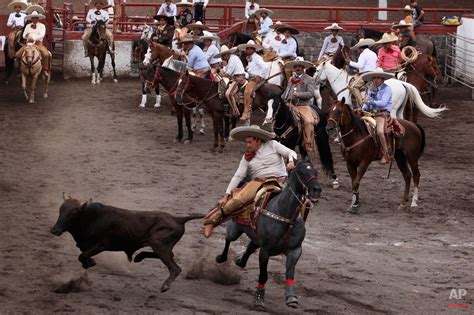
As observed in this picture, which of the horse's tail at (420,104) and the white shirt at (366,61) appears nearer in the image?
the horse's tail at (420,104)

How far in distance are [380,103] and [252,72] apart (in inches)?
232

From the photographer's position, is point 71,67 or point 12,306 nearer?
point 12,306

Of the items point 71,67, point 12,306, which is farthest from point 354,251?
point 71,67

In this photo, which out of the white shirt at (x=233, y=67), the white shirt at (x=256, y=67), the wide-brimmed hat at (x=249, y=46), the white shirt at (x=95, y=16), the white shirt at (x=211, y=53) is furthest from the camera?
the white shirt at (x=95, y=16)

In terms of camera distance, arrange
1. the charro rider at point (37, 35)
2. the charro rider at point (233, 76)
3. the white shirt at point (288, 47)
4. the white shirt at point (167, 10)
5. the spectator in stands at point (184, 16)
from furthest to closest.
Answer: the white shirt at point (167, 10) < the spectator in stands at point (184, 16) < the charro rider at point (37, 35) < the white shirt at point (288, 47) < the charro rider at point (233, 76)

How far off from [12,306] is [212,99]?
40.3 feet

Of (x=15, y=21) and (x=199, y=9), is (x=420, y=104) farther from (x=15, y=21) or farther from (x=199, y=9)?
(x=15, y=21)

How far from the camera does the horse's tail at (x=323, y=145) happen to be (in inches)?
818

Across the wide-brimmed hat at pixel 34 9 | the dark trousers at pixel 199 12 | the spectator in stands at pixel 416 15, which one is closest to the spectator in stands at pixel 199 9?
the dark trousers at pixel 199 12

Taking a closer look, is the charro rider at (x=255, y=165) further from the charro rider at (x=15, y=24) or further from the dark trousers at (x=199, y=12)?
the dark trousers at (x=199, y=12)

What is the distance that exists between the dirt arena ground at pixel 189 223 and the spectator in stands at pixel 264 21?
162 inches

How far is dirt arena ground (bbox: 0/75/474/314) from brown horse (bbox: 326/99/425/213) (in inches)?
19.1

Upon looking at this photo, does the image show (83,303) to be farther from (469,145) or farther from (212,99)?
(469,145)

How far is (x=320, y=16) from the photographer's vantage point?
40844 millimetres
